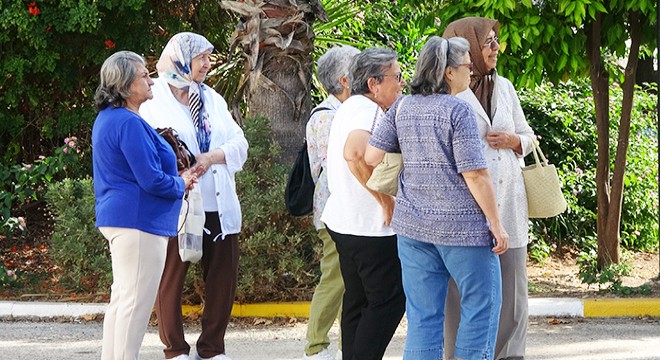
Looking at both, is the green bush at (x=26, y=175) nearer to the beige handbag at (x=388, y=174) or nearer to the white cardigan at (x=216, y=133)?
the white cardigan at (x=216, y=133)

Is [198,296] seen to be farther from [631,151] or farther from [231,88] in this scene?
[631,151]

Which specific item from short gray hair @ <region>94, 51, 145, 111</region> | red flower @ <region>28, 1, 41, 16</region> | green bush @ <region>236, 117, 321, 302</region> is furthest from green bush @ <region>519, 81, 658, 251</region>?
short gray hair @ <region>94, 51, 145, 111</region>

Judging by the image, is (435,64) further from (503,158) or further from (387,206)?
(503,158)

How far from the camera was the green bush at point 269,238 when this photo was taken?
8086mm

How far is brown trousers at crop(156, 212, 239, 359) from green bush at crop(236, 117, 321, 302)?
66.6 inches

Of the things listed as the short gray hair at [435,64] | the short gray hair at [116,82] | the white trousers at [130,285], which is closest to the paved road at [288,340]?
the white trousers at [130,285]

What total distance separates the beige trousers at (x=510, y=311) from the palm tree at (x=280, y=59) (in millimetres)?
3466

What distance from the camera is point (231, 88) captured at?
10.3m

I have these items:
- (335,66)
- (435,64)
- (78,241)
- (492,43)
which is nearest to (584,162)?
(78,241)

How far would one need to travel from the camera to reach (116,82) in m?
5.26

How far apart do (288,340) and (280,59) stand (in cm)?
254

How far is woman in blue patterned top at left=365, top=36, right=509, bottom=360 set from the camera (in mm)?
4805

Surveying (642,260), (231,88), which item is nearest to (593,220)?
(642,260)

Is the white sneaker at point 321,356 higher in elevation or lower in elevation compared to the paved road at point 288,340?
higher
